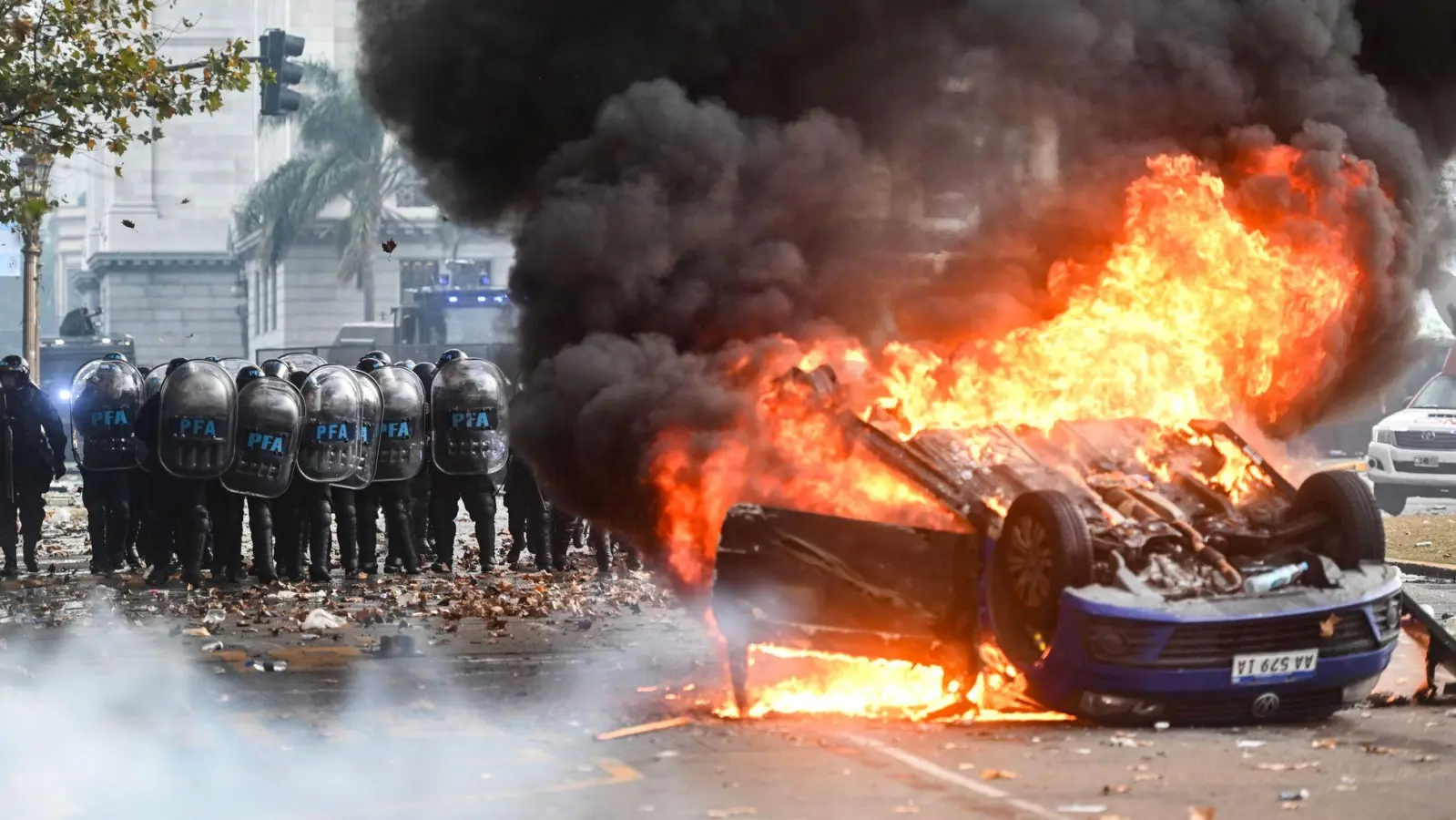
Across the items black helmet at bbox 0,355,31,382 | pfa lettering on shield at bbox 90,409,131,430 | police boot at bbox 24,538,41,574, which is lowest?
police boot at bbox 24,538,41,574

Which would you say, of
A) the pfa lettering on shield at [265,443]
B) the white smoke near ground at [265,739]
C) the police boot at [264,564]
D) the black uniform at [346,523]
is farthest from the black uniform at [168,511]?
the white smoke near ground at [265,739]

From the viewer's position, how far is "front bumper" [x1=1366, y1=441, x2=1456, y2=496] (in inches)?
961

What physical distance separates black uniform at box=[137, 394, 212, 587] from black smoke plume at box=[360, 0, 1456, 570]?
15.0ft

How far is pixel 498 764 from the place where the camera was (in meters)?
8.27

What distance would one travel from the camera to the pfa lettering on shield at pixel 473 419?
1797cm

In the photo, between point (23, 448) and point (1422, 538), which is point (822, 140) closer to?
point (23, 448)

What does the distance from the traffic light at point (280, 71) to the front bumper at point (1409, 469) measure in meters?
13.9

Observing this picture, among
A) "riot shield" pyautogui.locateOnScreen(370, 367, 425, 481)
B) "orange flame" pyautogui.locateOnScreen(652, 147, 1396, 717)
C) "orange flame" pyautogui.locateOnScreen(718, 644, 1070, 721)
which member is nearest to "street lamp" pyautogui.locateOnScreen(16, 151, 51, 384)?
"riot shield" pyautogui.locateOnScreen(370, 367, 425, 481)

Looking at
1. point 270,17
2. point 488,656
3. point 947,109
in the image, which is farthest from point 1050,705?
point 270,17

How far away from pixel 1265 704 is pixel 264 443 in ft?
33.2

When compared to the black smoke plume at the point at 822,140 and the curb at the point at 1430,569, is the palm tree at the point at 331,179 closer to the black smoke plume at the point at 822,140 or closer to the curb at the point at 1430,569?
the curb at the point at 1430,569

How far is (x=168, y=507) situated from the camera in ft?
56.4

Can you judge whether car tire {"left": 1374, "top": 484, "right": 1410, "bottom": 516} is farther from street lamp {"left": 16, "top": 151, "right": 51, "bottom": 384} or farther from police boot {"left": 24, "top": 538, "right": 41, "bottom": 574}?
street lamp {"left": 16, "top": 151, "right": 51, "bottom": 384}

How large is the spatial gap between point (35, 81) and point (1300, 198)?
461 inches
